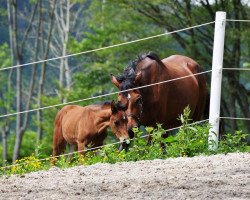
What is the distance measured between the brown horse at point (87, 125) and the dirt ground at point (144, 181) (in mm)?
5757

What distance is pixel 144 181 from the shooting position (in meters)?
8.84

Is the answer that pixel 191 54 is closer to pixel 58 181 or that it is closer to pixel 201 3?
pixel 201 3

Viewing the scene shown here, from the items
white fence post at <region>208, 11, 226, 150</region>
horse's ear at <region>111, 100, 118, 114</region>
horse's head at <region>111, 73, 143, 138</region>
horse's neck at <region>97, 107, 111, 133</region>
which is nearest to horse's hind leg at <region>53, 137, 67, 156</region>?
horse's neck at <region>97, 107, 111, 133</region>

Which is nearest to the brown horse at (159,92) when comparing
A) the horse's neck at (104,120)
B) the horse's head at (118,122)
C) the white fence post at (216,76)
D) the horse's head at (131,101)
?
the horse's head at (131,101)

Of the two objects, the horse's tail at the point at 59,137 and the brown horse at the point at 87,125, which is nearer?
the brown horse at the point at 87,125

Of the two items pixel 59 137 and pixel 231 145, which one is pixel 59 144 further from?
pixel 231 145

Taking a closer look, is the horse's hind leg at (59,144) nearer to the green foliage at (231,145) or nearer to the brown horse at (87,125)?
the brown horse at (87,125)

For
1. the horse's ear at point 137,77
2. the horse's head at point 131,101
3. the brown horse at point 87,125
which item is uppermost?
the horse's ear at point 137,77

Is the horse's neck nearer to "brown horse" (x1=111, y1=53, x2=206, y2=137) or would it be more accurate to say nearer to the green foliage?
"brown horse" (x1=111, y1=53, x2=206, y2=137)

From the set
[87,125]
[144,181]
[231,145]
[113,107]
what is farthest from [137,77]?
[144,181]

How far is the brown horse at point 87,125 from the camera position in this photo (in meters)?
16.1

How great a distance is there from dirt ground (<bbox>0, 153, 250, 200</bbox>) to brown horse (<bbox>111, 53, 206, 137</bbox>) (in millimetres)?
3413

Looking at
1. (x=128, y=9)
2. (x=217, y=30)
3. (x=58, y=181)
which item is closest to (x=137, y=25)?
(x=128, y=9)

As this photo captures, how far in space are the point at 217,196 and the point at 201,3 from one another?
21015 millimetres
